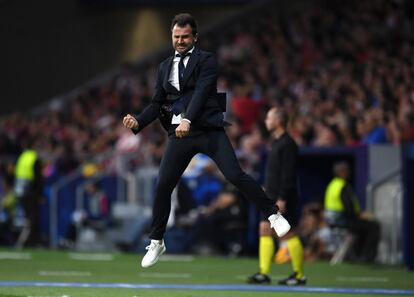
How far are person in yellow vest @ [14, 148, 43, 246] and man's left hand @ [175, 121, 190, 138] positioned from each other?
13.2 m

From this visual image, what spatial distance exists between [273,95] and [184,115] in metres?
14.4

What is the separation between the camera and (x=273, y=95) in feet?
87.0

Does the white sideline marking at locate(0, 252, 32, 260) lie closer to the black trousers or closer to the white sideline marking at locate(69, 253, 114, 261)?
the white sideline marking at locate(69, 253, 114, 261)

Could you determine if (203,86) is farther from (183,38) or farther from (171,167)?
(171,167)

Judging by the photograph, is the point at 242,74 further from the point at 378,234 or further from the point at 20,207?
the point at 378,234

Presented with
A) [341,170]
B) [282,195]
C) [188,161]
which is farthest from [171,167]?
[341,170]

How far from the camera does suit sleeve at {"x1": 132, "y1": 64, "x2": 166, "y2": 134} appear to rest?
1230 centimetres

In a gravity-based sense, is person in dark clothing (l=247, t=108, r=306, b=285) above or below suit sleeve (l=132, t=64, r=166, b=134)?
below

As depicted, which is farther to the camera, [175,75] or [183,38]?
[175,75]

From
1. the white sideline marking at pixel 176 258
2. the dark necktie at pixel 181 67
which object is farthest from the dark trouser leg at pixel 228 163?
the white sideline marking at pixel 176 258

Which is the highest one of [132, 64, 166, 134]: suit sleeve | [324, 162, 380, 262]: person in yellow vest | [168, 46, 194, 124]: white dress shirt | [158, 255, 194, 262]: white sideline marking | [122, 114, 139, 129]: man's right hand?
[168, 46, 194, 124]: white dress shirt

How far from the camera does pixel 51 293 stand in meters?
13.0

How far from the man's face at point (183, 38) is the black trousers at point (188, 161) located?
0.81 meters

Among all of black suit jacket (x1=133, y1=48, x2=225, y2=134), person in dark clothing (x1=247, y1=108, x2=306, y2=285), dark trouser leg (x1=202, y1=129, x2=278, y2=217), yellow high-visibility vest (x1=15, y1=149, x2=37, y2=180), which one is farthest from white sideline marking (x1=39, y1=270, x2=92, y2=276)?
yellow high-visibility vest (x1=15, y1=149, x2=37, y2=180)
